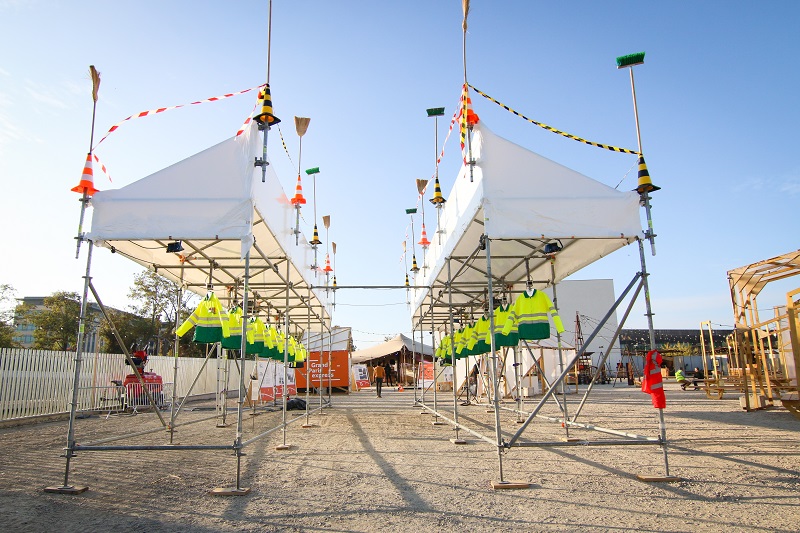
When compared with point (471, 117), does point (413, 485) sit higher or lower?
lower

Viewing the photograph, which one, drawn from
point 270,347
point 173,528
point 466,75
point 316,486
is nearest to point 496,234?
point 466,75

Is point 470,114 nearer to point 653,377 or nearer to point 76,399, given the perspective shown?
point 653,377

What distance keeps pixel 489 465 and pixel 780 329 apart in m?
9.45

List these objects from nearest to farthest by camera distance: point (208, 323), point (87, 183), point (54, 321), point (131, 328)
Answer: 1. point (87, 183)
2. point (208, 323)
3. point (54, 321)
4. point (131, 328)

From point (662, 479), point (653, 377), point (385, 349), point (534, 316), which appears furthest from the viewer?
point (385, 349)

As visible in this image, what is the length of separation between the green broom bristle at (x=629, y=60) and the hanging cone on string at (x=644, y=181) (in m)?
1.24

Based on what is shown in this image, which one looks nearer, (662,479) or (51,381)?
(662,479)

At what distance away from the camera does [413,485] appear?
5918 millimetres

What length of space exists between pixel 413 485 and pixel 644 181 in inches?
188

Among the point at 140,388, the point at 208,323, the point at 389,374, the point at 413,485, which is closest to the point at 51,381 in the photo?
the point at 140,388

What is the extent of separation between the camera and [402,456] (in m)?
7.83

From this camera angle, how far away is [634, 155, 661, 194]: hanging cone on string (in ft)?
21.8

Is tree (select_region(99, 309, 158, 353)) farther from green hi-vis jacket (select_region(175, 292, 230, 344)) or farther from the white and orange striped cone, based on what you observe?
the white and orange striped cone

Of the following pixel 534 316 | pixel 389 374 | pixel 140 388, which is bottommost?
pixel 389 374
